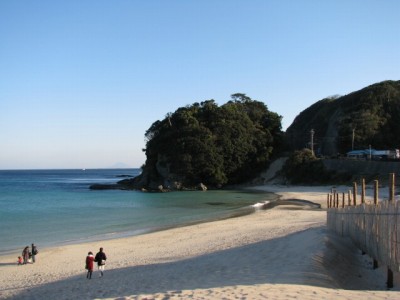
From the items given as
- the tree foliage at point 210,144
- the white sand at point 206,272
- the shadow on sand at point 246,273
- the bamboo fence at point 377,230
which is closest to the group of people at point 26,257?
the white sand at point 206,272

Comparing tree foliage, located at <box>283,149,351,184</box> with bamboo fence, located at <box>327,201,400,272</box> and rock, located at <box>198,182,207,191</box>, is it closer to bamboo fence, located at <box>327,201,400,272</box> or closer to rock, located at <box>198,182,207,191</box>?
rock, located at <box>198,182,207,191</box>

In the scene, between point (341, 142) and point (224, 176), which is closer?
point (224, 176)

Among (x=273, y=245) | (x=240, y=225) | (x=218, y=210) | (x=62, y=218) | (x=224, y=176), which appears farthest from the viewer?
(x=224, y=176)

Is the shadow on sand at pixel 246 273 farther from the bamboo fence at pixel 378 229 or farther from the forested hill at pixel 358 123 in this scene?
the forested hill at pixel 358 123

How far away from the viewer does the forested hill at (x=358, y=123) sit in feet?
288

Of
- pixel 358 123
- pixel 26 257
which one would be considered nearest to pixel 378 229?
pixel 26 257

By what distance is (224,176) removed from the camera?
3361 inches

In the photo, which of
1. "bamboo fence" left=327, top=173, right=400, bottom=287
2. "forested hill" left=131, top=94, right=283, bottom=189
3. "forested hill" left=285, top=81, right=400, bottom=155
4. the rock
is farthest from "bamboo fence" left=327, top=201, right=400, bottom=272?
"forested hill" left=285, top=81, right=400, bottom=155

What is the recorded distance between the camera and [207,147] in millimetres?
81375

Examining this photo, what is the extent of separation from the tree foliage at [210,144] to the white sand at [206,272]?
56710 mm

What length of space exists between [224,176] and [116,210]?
41691 millimetres

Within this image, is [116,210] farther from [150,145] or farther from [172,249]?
[150,145]

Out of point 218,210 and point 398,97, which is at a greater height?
point 398,97

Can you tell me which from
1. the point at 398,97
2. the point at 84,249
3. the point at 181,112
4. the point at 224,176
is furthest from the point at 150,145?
the point at 84,249
